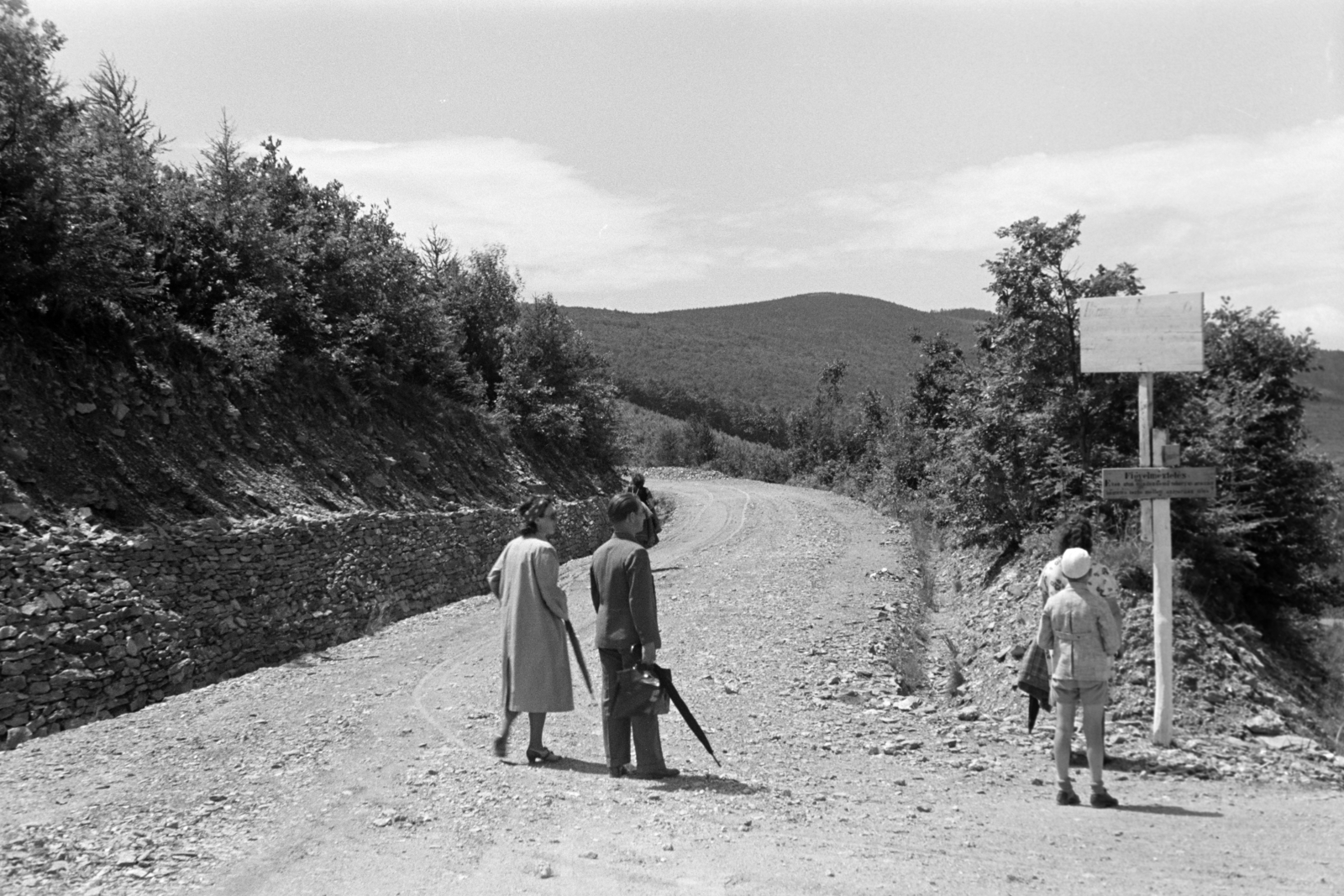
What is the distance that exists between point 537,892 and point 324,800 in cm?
221

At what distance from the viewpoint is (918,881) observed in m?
5.12

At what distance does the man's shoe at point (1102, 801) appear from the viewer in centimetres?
661

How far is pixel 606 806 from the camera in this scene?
624cm

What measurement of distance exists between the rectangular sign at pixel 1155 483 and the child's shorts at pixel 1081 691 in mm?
1869

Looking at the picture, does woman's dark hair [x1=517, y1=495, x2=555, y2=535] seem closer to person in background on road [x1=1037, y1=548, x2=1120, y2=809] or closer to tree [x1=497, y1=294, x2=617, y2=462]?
person in background on road [x1=1037, y1=548, x2=1120, y2=809]

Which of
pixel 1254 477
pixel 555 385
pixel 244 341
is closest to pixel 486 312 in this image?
pixel 555 385

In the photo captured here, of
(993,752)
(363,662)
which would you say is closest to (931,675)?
(993,752)

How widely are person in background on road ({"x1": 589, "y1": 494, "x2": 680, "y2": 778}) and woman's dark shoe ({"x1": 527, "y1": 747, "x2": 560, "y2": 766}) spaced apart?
559 millimetres

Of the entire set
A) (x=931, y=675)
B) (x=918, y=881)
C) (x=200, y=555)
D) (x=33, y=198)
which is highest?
(x=33, y=198)

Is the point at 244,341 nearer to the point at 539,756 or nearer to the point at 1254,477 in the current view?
the point at 539,756

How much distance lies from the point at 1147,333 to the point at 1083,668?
3051mm

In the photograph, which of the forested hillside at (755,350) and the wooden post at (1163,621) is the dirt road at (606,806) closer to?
the wooden post at (1163,621)

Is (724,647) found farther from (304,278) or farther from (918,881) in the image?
(304,278)

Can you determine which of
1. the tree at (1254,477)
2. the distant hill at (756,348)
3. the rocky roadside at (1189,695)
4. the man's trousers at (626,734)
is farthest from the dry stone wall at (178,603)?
the distant hill at (756,348)
